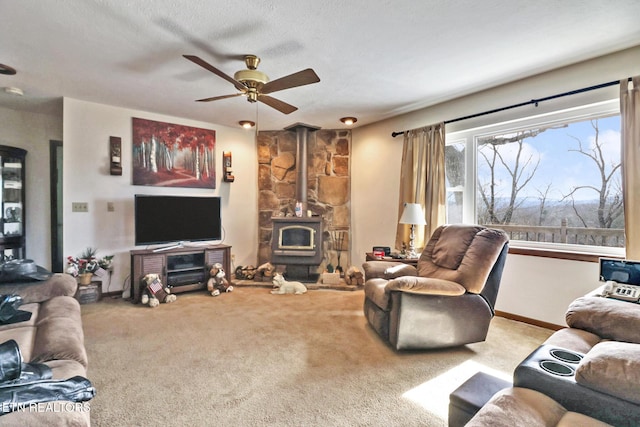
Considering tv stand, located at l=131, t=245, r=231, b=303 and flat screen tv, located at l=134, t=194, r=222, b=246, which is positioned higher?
flat screen tv, located at l=134, t=194, r=222, b=246

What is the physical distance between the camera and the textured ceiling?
76.6 inches

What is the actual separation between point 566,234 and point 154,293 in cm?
443

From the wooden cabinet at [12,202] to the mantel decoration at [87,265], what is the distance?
105 centimetres

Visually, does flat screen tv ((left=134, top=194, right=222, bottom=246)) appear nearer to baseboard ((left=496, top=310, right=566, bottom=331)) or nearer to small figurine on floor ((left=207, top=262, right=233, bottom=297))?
small figurine on floor ((left=207, top=262, right=233, bottom=297))

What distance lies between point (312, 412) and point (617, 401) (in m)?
1.29

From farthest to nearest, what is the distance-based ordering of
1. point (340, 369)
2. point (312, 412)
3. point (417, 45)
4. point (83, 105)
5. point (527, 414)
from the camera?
point (83, 105)
point (417, 45)
point (340, 369)
point (312, 412)
point (527, 414)

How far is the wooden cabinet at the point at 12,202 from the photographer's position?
383 centimetres

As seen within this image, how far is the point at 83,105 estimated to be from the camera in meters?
3.66

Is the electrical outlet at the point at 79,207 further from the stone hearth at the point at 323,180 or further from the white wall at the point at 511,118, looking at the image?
the white wall at the point at 511,118

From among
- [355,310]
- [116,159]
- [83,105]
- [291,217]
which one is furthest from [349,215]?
[83,105]

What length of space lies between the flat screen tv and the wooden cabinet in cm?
173

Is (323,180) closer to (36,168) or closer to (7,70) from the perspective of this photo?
(7,70)

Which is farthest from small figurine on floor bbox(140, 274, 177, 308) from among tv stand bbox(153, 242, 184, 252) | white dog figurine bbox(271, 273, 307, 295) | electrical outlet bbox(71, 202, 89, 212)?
white dog figurine bbox(271, 273, 307, 295)

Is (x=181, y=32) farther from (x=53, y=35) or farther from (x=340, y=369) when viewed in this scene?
(x=340, y=369)
